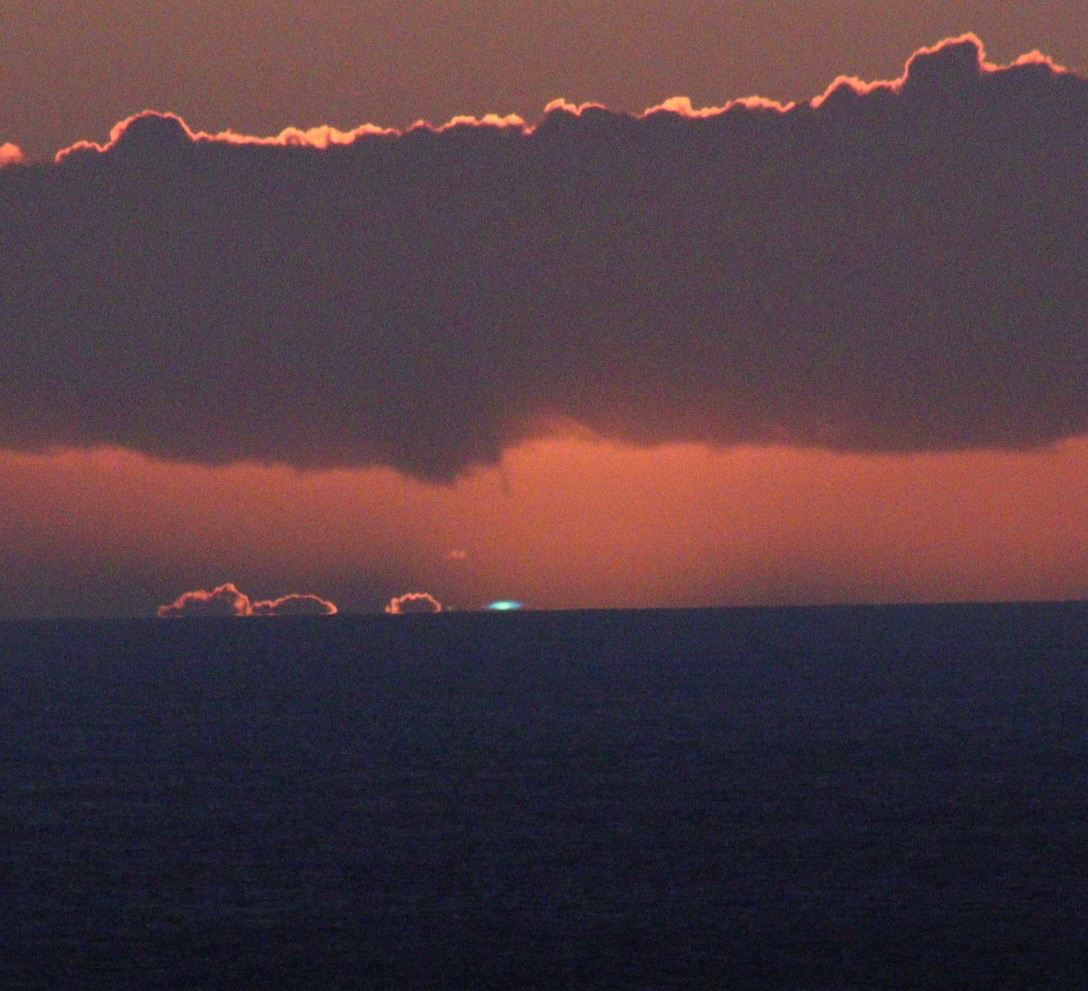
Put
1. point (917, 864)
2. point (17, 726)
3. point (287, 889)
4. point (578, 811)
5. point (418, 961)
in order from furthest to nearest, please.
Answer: point (17, 726) → point (578, 811) → point (917, 864) → point (287, 889) → point (418, 961)

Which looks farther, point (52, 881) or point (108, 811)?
point (108, 811)

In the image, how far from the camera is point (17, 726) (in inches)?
6791

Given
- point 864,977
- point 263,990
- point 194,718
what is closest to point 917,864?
point 864,977

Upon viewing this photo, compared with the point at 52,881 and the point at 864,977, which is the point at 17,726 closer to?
the point at 52,881

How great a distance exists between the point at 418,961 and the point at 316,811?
42.3 m

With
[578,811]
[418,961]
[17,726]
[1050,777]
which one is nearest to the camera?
[418,961]

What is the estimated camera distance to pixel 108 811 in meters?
108

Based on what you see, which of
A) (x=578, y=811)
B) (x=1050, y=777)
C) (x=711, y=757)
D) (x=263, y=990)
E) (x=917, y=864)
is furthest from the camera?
(x=711, y=757)

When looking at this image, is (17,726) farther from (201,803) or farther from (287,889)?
(287,889)

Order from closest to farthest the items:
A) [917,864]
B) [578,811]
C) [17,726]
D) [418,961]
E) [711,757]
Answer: [418,961]
[917,864]
[578,811]
[711,757]
[17,726]

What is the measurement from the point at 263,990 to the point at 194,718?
119 metres

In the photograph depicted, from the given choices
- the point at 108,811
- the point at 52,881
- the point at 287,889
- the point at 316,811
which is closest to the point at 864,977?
the point at 287,889

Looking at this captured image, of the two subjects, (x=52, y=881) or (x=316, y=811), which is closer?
(x=52, y=881)

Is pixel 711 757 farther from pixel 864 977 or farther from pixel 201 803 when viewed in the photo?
pixel 864 977
